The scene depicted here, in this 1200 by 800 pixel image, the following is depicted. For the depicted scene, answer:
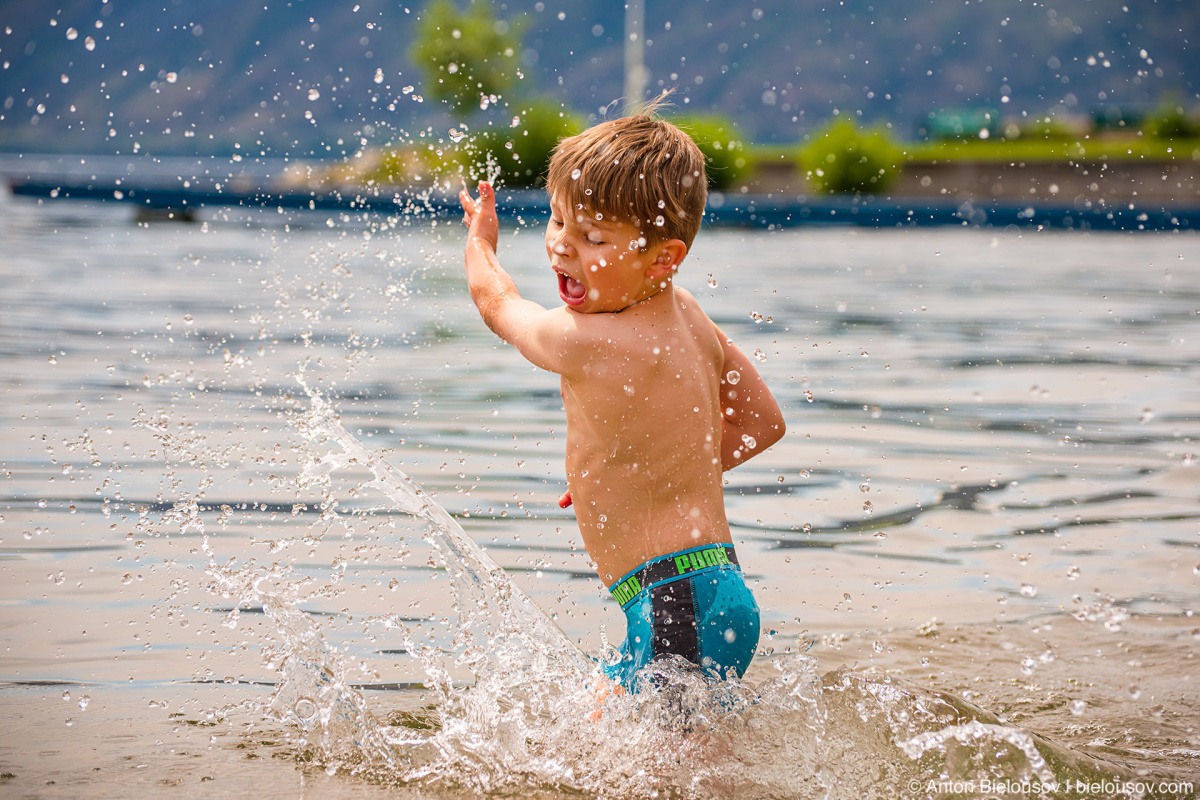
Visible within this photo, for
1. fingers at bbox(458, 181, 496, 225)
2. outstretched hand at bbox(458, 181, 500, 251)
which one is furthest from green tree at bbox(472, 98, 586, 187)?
outstretched hand at bbox(458, 181, 500, 251)

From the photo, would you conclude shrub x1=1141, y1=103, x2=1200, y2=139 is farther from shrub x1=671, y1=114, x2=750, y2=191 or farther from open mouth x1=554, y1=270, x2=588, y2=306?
open mouth x1=554, y1=270, x2=588, y2=306

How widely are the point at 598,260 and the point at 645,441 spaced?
42 cm

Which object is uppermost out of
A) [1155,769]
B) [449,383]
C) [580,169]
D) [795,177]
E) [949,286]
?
[580,169]

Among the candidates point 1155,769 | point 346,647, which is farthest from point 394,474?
point 1155,769

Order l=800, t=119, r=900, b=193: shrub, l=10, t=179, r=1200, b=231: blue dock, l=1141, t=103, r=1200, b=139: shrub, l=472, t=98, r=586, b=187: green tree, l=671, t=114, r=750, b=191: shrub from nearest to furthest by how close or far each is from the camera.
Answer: l=10, t=179, r=1200, b=231: blue dock < l=671, t=114, r=750, b=191: shrub < l=800, t=119, r=900, b=193: shrub < l=472, t=98, r=586, b=187: green tree < l=1141, t=103, r=1200, b=139: shrub

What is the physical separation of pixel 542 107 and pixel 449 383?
39.1m

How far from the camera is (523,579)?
409 cm

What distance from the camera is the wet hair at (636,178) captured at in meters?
2.65

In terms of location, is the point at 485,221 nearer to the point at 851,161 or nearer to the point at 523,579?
the point at 523,579

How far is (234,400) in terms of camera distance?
6.88 metres

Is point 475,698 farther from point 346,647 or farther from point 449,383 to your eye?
point 449,383

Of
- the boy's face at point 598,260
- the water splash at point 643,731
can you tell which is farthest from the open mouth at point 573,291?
the water splash at point 643,731

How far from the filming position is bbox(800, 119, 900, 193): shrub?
125 feet

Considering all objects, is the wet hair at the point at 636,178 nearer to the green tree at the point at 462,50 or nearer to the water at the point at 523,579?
the water at the point at 523,579
